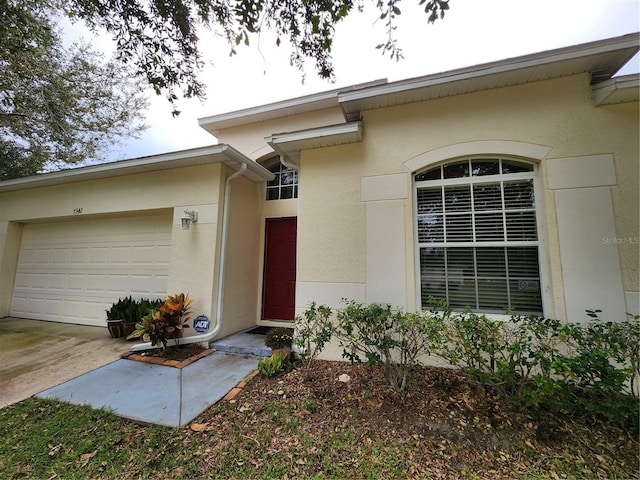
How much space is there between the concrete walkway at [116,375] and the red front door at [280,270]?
98cm

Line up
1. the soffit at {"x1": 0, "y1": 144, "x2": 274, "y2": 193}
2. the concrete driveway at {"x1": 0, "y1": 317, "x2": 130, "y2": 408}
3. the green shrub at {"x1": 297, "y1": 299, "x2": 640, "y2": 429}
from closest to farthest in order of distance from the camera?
the green shrub at {"x1": 297, "y1": 299, "x2": 640, "y2": 429} → the concrete driveway at {"x1": 0, "y1": 317, "x2": 130, "y2": 408} → the soffit at {"x1": 0, "y1": 144, "x2": 274, "y2": 193}

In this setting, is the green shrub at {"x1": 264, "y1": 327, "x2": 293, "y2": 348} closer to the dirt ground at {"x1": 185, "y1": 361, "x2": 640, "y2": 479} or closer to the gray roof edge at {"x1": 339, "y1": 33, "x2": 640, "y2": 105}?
the dirt ground at {"x1": 185, "y1": 361, "x2": 640, "y2": 479}

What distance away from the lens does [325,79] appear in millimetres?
4008

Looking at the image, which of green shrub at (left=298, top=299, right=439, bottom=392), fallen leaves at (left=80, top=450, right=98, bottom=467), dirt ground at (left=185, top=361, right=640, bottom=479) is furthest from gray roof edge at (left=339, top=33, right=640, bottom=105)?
fallen leaves at (left=80, top=450, right=98, bottom=467)

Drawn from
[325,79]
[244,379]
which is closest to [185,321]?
[244,379]

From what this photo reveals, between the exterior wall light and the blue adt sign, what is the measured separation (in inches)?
69.8

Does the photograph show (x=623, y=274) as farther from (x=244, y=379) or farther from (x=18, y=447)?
(x=18, y=447)

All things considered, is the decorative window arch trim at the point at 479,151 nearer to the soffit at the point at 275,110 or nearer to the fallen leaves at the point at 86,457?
the soffit at the point at 275,110

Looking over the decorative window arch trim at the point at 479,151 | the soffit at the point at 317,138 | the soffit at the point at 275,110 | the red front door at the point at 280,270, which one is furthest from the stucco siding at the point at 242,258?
the decorative window arch trim at the point at 479,151

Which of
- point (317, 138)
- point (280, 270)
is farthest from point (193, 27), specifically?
point (280, 270)

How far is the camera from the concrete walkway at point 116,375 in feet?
9.86

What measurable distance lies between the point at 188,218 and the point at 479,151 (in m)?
5.08

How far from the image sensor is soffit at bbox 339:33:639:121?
305 centimetres

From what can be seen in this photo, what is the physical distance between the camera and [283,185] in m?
6.44
